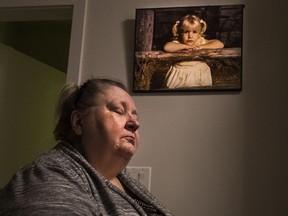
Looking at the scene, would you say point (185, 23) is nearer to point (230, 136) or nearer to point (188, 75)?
point (188, 75)

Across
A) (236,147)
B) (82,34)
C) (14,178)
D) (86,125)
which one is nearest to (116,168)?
(86,125)

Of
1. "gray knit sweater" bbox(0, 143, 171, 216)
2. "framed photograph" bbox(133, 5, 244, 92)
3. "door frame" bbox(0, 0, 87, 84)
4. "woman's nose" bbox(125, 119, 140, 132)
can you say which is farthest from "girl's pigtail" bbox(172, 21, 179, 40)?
"gray knit sweater" bbox(0, 143, 171, 216)

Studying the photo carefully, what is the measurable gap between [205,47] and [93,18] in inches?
20.7

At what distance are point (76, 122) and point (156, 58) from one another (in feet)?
1.77

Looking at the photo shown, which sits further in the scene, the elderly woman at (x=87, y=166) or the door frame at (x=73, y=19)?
the door frame at (x=73, y=19)

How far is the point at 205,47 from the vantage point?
1746mm

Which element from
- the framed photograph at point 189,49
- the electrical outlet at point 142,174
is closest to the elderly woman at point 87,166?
the electrical outlet at point 142,174

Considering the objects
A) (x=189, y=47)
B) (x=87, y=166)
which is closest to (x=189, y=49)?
(x=189, y=47)

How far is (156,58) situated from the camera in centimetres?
178

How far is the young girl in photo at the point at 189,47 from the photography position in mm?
1722

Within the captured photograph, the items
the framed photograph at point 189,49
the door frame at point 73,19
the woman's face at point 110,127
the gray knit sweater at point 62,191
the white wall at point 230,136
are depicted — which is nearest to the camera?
the gray knit sweater at point 62,191

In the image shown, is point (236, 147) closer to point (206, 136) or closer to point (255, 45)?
point (206, 136)

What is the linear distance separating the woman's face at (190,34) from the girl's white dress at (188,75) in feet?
0.30

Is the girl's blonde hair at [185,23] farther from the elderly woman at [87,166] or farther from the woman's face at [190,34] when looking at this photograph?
the elderly woman at [87,166]
